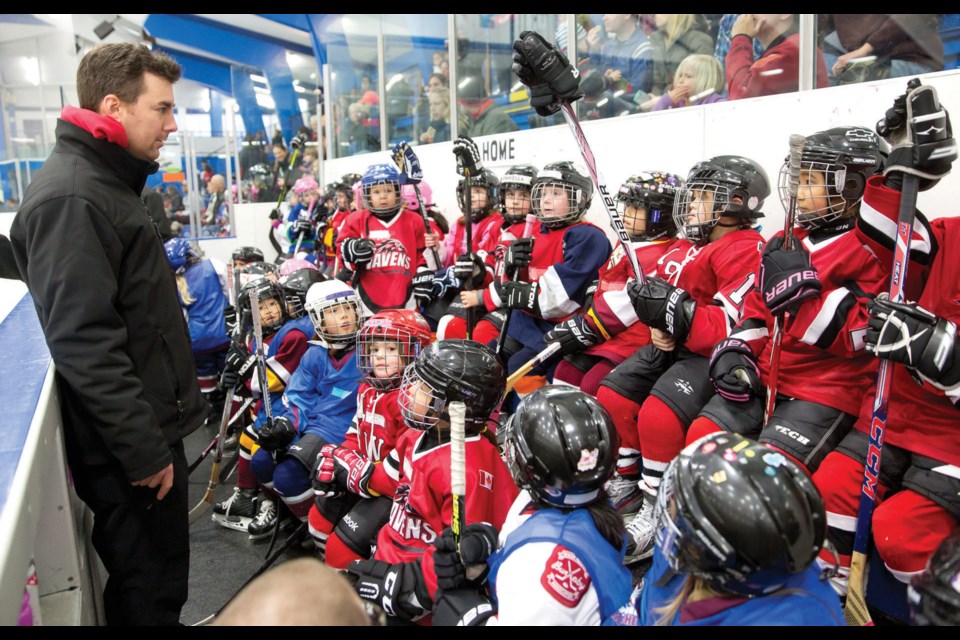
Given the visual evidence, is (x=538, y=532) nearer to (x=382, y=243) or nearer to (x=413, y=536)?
(x=413, y=536)

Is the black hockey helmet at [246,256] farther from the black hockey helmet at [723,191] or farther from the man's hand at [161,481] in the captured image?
the man's hand at [161,481]

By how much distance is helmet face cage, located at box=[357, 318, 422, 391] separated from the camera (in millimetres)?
2602

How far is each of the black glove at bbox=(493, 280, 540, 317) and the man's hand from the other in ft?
6.26

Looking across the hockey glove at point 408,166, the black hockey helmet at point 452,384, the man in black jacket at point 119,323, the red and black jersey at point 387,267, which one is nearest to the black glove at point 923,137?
the black hockey helmet at point 452,384

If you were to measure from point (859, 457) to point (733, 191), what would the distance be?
1135 millimetres

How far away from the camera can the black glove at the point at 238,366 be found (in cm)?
346

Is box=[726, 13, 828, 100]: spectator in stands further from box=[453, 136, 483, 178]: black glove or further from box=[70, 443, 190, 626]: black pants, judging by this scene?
box=[70, 443, 190, 626]: black pants

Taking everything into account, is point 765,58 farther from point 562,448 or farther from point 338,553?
point 338,553

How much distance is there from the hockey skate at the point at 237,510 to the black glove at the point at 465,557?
6.31ft

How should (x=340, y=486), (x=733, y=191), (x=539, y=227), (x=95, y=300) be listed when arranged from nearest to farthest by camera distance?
(x=95, y=300) → (x=340, y=486) → (x=733, y=191) → (x=539, y=227)
